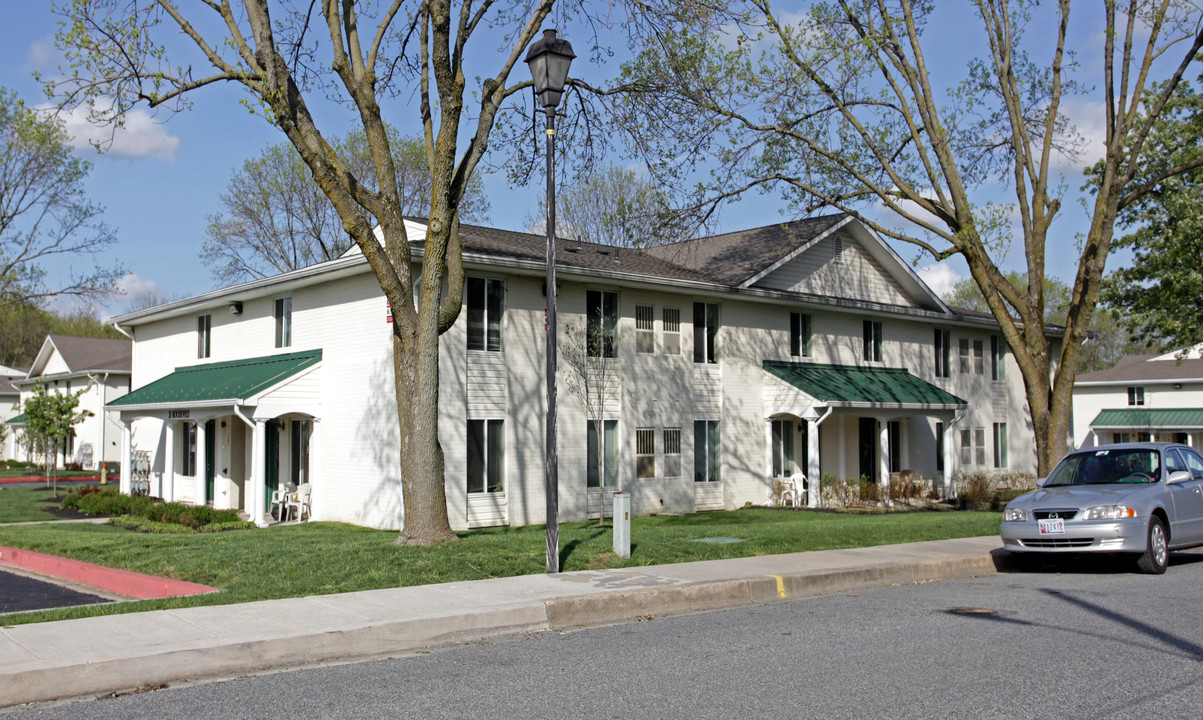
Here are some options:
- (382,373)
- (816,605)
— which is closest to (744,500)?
(382,373)

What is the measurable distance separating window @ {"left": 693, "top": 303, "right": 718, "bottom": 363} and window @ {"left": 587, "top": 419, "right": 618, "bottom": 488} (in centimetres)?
329

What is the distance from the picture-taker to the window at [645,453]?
22.9m

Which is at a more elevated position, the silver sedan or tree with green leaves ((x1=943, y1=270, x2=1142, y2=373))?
tree with green leaves ((x1=943, y1=270, x2=1142, y2=373))

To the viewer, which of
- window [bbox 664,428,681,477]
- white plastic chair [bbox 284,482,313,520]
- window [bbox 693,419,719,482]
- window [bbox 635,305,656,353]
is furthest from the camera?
window [bbox 693,419,719,482]

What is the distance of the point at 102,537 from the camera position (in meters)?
15.6

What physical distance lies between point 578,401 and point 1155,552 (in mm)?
12132

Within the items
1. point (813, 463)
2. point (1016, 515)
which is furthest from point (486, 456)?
point (1016, 515)

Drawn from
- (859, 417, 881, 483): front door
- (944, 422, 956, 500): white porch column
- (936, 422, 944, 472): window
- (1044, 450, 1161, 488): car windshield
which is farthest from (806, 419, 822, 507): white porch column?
(1044, 450, 1161, 488): car windshield

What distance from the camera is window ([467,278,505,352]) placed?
65.9 feet

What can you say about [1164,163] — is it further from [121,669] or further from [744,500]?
[121,669]

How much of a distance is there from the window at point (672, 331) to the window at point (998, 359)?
49.8 feet

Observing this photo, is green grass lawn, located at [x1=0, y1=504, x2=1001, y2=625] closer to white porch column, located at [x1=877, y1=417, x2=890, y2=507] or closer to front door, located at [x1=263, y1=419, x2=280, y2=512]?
front door, located at [x1=263, y1=419, x2=280, y2=512]

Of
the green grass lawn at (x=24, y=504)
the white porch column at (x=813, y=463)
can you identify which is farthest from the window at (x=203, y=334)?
the white porch column at (x=813, y=463)

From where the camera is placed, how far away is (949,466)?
28266 millimetres
